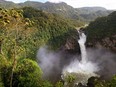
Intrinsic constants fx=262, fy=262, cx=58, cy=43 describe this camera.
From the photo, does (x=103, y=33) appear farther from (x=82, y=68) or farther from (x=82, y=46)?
(x=82, y=68)

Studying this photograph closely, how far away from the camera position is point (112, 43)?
9781cm

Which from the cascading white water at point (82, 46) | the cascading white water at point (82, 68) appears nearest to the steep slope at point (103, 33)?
the cascading white water at point (82, 46)

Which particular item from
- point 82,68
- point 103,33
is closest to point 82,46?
point 103,33

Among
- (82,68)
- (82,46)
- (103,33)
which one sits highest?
(103,33)

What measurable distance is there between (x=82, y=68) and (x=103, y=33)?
23.6 meters

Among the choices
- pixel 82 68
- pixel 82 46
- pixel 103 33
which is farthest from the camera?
pixel 82 46

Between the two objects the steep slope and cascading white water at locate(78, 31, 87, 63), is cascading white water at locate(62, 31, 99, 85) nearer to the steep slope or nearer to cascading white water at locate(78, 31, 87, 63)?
cascading white water at locate(78, 31, 87, 63)

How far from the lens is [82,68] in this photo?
3418 inches

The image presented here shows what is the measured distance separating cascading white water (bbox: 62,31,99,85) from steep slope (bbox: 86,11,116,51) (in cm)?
533

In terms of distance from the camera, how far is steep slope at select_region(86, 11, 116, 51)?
3898 inches

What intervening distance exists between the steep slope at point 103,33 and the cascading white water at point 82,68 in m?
5.33

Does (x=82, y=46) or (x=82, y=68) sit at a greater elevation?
(x=82, y=46)

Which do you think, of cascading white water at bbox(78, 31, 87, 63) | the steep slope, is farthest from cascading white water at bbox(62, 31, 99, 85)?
the steep slope

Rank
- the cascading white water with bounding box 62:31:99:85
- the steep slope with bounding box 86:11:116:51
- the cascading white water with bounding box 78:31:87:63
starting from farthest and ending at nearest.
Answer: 1. the cascading white water with bounding box 78:31:87:63
2. the steep slope with bounding box 86:11:116:51
3. the cascading white water with bounding box 62:31:99:85
